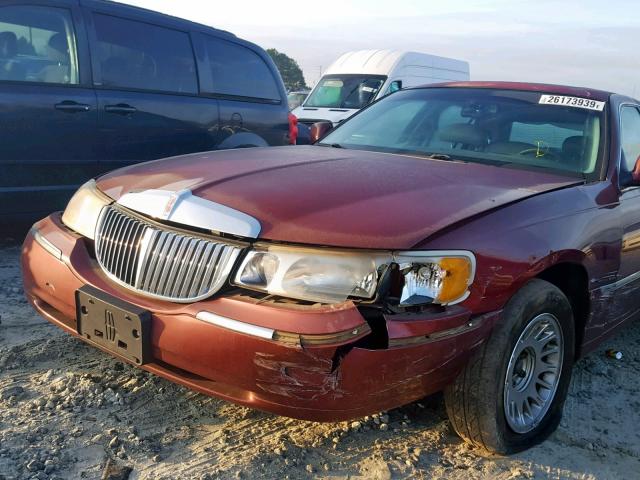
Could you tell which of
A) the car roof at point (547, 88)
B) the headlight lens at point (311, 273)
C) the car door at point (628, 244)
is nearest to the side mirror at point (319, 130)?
the car roof at point (547, 88)

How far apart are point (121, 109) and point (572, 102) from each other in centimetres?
328

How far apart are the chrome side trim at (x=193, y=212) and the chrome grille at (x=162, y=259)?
0.05 m

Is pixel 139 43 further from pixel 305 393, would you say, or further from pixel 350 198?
pixel 305 393

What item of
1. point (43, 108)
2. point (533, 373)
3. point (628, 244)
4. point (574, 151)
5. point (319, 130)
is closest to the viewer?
point (533, 373)

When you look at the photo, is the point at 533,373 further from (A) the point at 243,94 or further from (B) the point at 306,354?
(A) the point at 243,94

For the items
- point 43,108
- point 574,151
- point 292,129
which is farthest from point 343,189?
point 292,129

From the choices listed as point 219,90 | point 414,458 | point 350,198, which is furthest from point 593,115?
point 219,90

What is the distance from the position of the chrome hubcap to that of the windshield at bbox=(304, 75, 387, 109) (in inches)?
420

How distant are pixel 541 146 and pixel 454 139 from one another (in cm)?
47

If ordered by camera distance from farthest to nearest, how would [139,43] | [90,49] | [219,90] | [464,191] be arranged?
[219,90]
[139,43]
[90,49]
[464,191]

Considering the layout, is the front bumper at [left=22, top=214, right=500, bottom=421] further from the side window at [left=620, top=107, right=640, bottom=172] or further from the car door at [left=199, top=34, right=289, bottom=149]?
the car door at [left=199, top=34, right=289, bottom=149]

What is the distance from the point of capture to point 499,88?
4.02 m

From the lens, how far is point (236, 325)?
7.28 ft

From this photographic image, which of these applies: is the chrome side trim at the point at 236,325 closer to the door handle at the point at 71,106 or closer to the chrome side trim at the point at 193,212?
the chrome side trim at the point at 193,212
